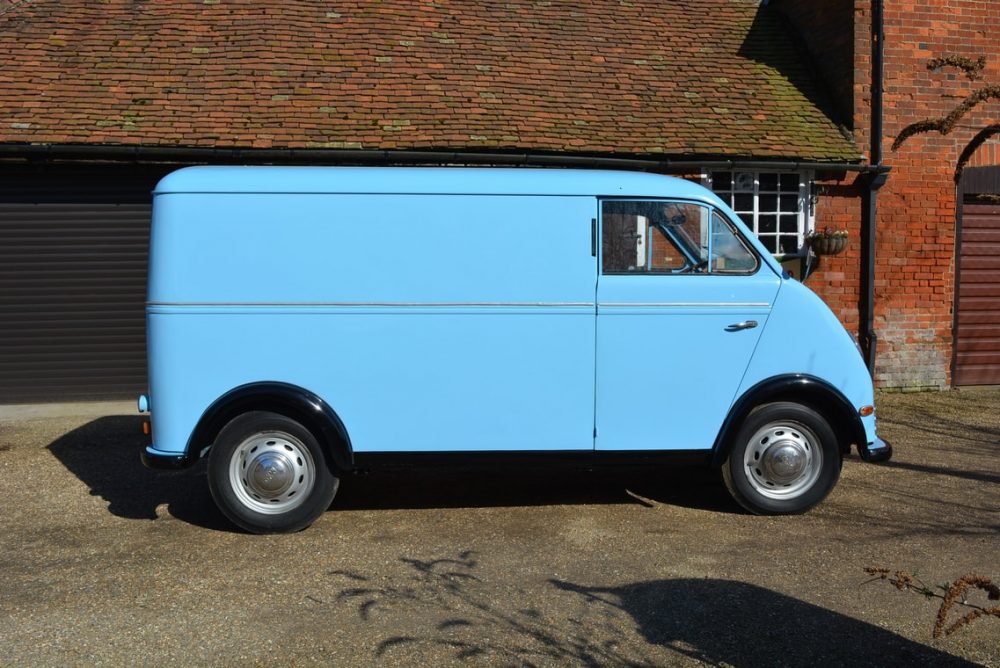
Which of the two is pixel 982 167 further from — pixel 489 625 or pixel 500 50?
pixel 489 625

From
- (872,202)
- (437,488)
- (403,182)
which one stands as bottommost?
(437,488)

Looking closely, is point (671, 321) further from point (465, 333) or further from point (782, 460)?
point (465, 333)

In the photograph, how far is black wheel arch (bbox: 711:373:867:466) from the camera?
528cm

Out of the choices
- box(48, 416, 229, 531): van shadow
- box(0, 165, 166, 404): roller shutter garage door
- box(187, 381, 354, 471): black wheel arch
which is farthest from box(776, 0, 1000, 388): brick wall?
box(0, 165, 166, 404): roller shutter garage door

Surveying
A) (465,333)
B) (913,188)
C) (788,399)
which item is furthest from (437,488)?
(913,188)

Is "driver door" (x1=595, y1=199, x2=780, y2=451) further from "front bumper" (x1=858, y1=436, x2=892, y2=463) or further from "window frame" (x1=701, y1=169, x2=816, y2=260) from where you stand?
"window frame" (x1=701, y1=169, x2=816, y2=260)

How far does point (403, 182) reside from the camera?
5.16 metres

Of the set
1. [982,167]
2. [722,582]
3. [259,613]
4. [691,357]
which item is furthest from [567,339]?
[982,167]

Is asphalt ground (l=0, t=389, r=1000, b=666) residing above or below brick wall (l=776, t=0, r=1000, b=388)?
below

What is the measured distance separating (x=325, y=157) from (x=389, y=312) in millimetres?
5072

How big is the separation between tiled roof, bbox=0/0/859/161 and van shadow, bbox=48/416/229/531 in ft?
11.5

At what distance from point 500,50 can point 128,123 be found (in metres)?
5.00

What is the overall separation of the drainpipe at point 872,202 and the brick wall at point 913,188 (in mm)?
83

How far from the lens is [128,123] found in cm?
965
